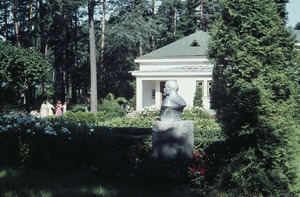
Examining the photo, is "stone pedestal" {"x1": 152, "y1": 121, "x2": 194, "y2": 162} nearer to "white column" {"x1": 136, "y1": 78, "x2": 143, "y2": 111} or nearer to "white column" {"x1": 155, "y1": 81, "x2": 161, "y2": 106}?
"white column" {"x1": 136, "y1": 78, "x2": 143, "y2": 111}

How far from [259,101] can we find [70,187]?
4.17 meters

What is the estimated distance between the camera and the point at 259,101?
5793 millimetres

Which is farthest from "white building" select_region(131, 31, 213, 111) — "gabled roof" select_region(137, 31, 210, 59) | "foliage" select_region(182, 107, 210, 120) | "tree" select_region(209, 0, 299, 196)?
"tree" select_region(209, 0, 299, 196)

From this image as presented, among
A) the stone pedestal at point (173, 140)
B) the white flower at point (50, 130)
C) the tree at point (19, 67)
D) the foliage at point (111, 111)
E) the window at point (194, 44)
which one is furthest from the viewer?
the window at point (194, 44)

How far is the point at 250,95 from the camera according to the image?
19.0ft

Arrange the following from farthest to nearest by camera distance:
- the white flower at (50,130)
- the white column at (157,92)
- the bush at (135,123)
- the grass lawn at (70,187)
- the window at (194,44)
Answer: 1. the window at (194,44)
2. the white column at (157,92)
3. the bush at (135,123)
4. the white flower at (50,130)
5. the grass lawn at (70,187)

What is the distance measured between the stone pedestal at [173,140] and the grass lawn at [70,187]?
77 centimetres

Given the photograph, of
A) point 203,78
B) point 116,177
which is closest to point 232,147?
point 116,177

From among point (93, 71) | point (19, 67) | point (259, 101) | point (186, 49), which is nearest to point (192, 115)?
point (93, 71)

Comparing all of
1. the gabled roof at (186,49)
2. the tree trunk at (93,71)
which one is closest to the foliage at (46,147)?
the tree trunk at (93,71)

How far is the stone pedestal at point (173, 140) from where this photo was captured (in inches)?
259

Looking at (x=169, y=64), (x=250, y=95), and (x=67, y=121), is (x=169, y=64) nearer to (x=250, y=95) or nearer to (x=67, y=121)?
(x=67, y=121)

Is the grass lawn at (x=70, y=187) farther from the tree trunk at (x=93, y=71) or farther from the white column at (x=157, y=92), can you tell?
the white column at (x=157, y=92)

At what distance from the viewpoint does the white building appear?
83.9ft
